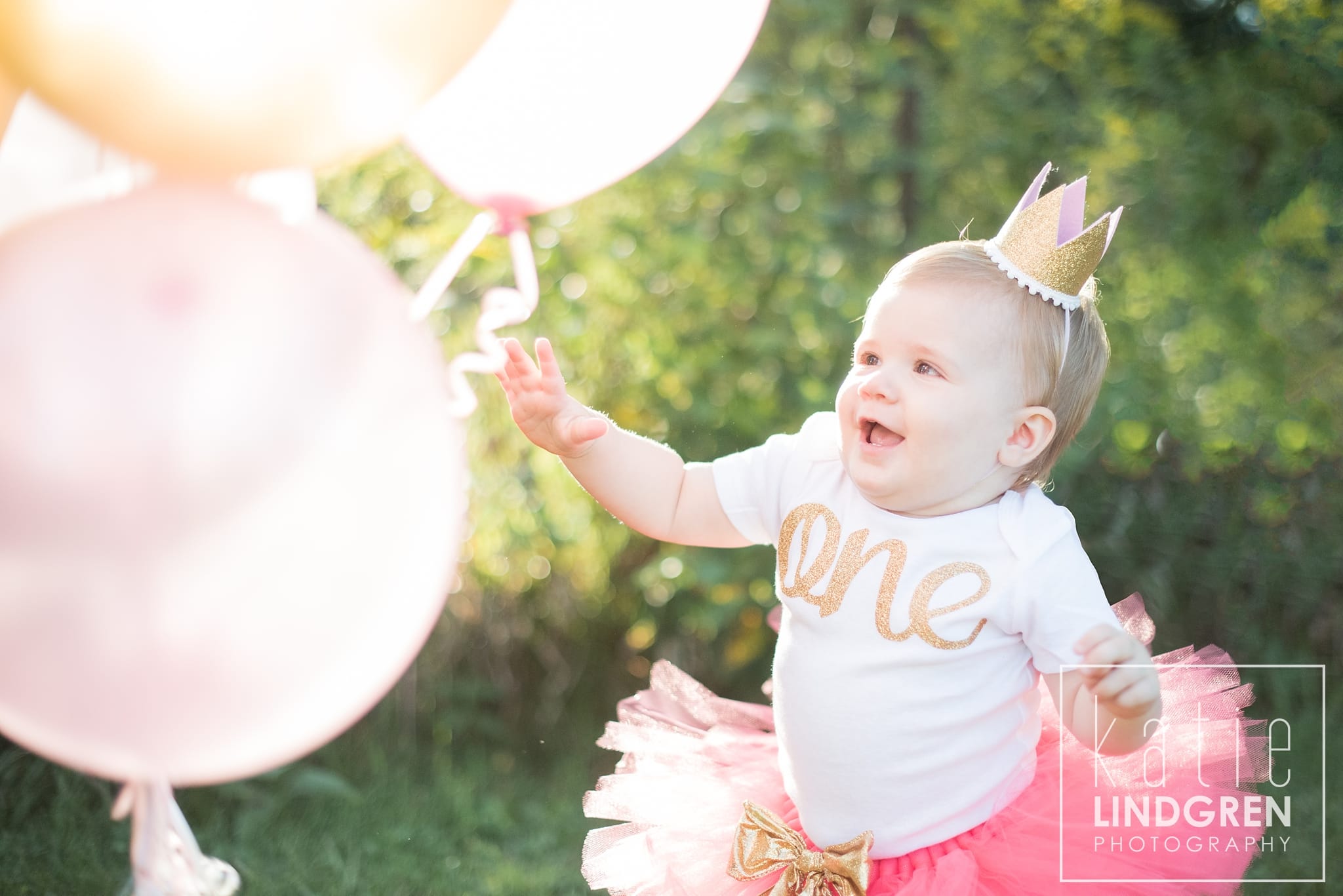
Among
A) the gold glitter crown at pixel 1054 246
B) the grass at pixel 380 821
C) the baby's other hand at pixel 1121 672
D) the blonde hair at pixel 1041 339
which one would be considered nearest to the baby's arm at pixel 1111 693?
the baby's other hand at pixel 1121 672

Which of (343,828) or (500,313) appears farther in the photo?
(343,828)

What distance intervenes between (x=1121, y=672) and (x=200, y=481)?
0.92 metres

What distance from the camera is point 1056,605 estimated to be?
1.41 m

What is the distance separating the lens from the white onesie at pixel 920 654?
1435 mm

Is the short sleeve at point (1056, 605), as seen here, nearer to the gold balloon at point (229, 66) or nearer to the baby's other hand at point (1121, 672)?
the baby's other hand at point (1121, 672)

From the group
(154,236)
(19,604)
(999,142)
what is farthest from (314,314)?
(999,142)

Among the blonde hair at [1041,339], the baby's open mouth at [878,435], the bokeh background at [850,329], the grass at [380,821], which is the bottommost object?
the grass at [380,821]

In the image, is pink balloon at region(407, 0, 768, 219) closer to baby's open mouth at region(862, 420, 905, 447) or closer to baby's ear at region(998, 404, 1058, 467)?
baby's open mouth at region(862, 420, 905, 447)

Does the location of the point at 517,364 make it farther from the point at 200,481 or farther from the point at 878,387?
the point at 200,481

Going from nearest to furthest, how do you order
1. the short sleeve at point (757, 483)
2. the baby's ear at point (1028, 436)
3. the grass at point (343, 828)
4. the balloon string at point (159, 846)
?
the balloon string at point (159, 846) < the baby's ear at point (1028, 436) < the short sleeve at point (757, 483) < the grass at point (343, 828)

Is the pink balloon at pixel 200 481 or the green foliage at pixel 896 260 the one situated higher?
the pink balloon at pixel 200 481

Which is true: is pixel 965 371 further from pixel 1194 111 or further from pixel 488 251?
pixel 1194 111

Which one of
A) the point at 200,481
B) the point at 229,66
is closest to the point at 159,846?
the point at 200,481

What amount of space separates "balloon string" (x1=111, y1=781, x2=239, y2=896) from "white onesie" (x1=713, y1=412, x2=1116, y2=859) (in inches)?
26.7
